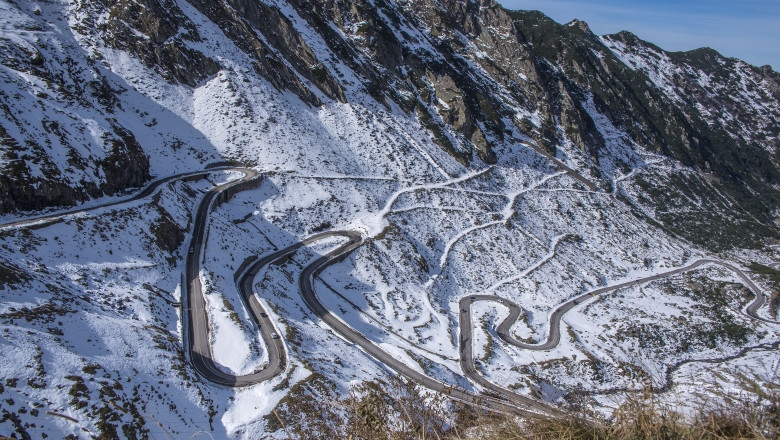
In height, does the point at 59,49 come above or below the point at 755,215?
below

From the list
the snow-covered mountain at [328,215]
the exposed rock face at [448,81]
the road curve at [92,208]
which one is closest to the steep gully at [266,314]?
the road curve at [92,208]

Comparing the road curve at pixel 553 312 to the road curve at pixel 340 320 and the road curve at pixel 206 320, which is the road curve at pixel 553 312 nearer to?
the road curve at pixel 340 320

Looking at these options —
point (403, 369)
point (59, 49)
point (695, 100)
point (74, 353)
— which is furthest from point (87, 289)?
point (695, 100)

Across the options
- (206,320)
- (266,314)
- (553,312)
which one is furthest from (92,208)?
(553,312)

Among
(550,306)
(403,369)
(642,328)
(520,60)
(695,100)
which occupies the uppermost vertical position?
(695,100)

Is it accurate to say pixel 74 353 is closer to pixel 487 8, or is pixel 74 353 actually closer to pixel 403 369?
pixel 403 369

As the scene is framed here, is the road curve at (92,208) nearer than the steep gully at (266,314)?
No

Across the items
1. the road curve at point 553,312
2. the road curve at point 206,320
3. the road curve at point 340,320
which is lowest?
the road curve at point 206,320
